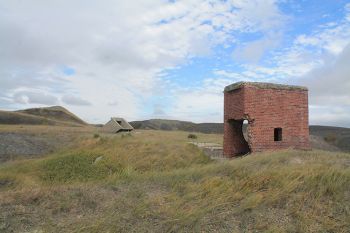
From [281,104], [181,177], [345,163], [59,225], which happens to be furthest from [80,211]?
[281,104]

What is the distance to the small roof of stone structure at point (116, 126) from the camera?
122ft

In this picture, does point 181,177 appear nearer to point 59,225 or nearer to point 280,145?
point 59,225

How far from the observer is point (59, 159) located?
15641 millimetres

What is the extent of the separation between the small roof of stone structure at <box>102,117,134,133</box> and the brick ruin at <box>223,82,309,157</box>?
25.9m

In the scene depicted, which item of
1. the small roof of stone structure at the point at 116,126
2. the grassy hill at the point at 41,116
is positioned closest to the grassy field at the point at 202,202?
the small roof of stone structure at the point at 116,126

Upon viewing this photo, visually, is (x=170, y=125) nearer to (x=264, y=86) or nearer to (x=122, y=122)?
(x=122, y=122)

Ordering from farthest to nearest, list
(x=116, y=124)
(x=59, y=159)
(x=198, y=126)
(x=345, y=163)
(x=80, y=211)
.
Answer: (x=198, y=126) < (x=116, y=124) < (x=59, y=159) < (x=345, y=163) < (x=80, y=211)

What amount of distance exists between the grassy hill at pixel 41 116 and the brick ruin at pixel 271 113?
59683 mm

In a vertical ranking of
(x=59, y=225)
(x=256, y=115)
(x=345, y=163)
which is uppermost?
(x=256, y=115)

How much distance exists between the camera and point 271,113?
1177 cm

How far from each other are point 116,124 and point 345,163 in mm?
30735

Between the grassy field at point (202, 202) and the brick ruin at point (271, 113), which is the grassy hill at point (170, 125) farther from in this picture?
the grassy field at point (202, 202)

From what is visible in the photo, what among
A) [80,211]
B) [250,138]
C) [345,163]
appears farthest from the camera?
[250,138]

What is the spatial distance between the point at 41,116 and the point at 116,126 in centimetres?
4424
